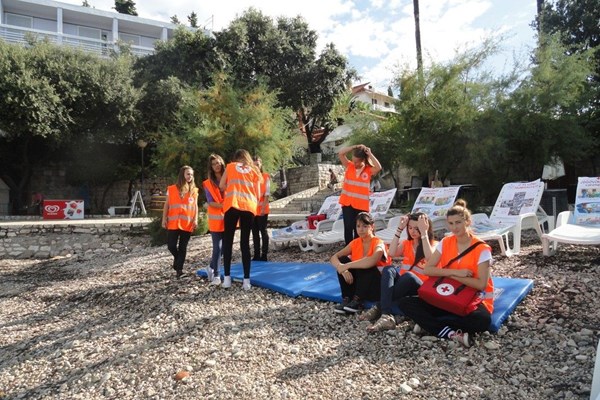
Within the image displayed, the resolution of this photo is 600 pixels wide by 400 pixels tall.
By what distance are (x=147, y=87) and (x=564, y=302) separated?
19714mm

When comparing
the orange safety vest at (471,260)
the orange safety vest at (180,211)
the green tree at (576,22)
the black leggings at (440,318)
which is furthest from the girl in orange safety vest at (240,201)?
the green tree at (576,22)

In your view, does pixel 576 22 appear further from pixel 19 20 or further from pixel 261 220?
pixel 19 20

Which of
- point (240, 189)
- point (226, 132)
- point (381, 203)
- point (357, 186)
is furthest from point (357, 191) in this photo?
point (226, 132)

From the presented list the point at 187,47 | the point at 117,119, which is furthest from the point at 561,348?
the point at 187,47

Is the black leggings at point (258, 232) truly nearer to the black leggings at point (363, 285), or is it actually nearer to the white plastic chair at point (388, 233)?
the white plastic chair at point (388, 233)

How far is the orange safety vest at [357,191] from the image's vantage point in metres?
5.36

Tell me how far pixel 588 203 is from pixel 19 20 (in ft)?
107

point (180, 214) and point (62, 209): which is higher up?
point (62, 209)

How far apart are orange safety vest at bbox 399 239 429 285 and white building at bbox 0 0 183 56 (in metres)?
25.7

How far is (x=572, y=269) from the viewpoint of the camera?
4.68m

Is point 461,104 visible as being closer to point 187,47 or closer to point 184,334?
point 184,334

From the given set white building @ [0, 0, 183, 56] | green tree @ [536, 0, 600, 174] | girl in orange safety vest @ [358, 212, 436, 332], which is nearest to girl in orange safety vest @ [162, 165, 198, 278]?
girl in orange safety vest @ [358, 212, 436, 332]

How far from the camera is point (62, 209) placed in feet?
53.3

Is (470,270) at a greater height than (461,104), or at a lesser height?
lesser
